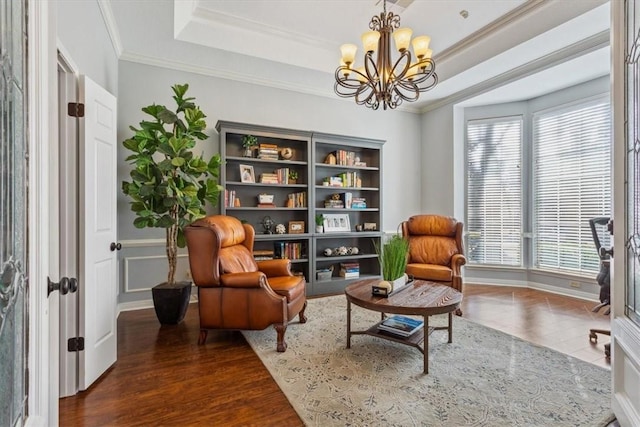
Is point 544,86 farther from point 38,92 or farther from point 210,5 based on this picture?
point 38,92

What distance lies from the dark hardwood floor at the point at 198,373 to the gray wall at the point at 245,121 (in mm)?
653

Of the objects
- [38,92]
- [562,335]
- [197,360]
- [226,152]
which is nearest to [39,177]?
[38,92]

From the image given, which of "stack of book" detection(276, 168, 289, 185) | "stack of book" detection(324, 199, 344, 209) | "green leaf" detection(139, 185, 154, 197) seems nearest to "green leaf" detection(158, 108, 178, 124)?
"green leaf" detection(139, 185, 154, 197)

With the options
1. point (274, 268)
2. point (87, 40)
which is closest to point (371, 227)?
point (274, 268)

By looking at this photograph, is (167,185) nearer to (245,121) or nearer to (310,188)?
(245,121)

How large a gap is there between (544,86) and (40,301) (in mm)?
5609

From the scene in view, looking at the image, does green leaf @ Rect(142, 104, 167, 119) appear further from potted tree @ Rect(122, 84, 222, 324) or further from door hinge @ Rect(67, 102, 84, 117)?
door hinge @ Rect(67, 102, 84, 117)

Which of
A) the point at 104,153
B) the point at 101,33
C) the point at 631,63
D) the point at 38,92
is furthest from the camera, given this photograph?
the point at 101,33

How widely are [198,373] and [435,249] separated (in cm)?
312

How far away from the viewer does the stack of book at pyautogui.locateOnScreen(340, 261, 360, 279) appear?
4801mm

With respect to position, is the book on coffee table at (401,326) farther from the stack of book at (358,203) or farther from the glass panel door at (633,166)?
the stack of book at (358,203)

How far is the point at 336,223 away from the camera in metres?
4.86

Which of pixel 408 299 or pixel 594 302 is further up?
pixel 408 299

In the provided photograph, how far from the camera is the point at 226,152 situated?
4230 mm
